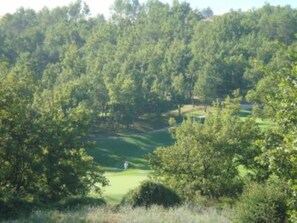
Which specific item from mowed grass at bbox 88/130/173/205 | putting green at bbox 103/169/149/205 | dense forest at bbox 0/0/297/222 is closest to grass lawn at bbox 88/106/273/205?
mowed grass at bbox 88/130/173/205

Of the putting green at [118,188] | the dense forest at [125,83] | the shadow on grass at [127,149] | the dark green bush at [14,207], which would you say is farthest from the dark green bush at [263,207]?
the shadow on grass at [127,149]

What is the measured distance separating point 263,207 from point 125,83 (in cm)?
6426

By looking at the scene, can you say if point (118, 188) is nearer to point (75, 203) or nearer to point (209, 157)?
point (209, 157)

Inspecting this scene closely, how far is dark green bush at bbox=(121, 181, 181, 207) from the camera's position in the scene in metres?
19.0

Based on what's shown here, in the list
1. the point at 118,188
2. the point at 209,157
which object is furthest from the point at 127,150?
the point at 209,157

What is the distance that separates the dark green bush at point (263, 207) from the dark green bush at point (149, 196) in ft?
11.9

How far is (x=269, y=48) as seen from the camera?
101 metres

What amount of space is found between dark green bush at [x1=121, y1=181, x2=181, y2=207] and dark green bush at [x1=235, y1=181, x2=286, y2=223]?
363cm

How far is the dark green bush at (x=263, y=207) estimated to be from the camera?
16.2 metres

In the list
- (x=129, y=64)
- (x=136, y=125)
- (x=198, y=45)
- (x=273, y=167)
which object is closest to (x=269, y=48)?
(x=198, y=45)

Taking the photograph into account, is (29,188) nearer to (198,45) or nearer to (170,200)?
(170,200)

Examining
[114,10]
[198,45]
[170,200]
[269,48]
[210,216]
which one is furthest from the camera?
[114,10]

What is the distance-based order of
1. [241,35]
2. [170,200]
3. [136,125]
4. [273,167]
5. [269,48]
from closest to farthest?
1. [273,167]
2. [170,200]
3. [136,125]
4. [269,48]
5. [241,35]

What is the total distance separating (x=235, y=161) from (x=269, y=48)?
76.2 metres
